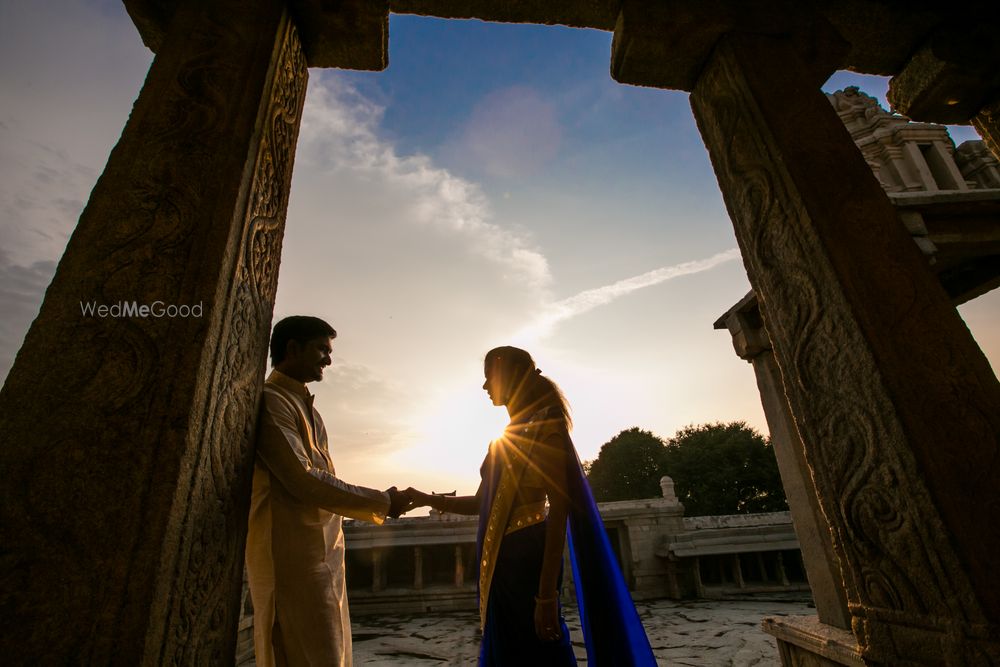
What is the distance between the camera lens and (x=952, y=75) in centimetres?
281

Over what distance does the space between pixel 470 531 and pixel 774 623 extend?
24.8 feet

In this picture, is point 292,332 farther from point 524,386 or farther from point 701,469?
point 701,469

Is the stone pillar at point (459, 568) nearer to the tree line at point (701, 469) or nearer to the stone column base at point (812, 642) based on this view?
the stone column base at point (812, 642)

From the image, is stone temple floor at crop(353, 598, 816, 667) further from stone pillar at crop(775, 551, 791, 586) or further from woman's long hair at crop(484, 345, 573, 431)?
woman's long hair at crop(484, 345, 573, 431)

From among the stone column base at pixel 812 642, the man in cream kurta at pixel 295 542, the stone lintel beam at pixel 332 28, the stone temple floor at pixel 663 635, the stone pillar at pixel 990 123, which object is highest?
the stone lintel beam at pixel 332 28

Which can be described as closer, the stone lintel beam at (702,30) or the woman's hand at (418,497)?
the woman's hand at (418,497)

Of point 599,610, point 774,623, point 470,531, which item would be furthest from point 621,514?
point 599,610

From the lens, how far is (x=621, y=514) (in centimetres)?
1174

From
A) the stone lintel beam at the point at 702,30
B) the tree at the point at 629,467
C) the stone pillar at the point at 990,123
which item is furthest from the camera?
the tree at the point at 629,467

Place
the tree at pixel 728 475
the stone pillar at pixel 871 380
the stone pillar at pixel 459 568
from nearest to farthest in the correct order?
the stone pillar at pixel 871 380
the stone pillar at pixel 459 568
the tree at pixel 728 475

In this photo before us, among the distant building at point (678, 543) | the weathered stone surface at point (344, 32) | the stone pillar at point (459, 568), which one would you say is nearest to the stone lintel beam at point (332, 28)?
the weathered stone surface at point (344, 32)

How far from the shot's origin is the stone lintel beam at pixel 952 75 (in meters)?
2.71

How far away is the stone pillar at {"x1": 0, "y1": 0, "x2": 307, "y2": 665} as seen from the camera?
40.6 inches

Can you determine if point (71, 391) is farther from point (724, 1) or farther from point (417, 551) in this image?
point (417, 551)
